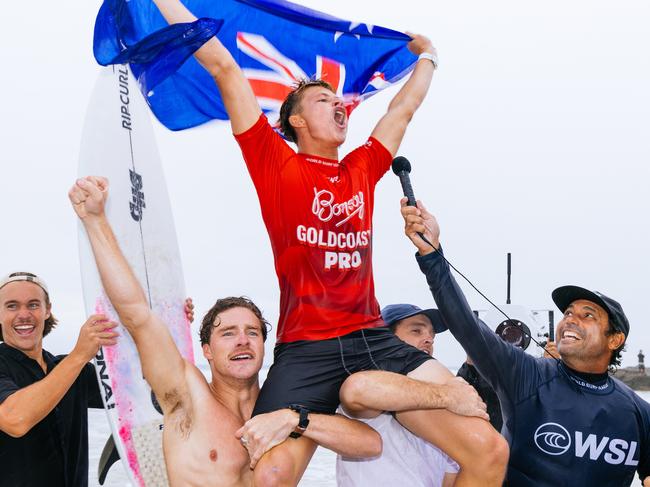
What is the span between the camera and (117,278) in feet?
10.9

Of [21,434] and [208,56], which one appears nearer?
[208,56]

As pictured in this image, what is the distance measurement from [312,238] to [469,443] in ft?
3.43

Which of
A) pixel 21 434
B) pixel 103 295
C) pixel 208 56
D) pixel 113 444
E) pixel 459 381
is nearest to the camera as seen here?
pixel 459 381

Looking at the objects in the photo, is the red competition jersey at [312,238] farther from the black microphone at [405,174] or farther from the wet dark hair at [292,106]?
Result: the wet dark hair at [292,106]

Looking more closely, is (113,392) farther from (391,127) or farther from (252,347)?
(391,127)

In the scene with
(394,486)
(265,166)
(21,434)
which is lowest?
(394,486)

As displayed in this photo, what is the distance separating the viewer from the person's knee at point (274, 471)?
278 centimetres

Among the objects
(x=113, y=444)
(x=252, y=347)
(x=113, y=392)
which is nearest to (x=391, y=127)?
(x=252, y=347)

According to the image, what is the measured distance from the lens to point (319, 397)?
2996mm

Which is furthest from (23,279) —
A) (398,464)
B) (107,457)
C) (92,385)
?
(398,464)

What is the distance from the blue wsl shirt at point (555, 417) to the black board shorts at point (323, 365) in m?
0.45

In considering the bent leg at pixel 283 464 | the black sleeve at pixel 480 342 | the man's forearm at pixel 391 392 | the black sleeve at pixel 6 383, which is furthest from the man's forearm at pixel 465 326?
the black sleeve at pixel 6 383

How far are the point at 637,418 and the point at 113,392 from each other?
9.00ft

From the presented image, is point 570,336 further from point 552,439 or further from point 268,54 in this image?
point 268,54
